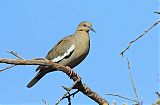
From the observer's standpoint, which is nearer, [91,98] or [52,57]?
[91,98]

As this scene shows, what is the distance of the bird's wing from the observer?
21.7ft

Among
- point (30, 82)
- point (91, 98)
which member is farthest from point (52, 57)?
point (91, 98)

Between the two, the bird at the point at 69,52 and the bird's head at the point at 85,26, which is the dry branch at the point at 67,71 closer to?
the bird at the point at 69,52

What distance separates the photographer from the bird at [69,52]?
6426 millimetres

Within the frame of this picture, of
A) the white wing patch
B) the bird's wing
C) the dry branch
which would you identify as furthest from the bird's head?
the dry branch

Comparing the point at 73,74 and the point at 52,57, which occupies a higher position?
the point at 52,57

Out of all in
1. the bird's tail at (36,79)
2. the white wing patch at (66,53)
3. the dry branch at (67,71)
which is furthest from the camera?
the white wing patch at (66,53)

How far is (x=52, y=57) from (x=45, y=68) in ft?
1.70

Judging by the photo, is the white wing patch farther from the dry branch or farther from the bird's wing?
the dry branch

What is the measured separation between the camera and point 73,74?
5.22 metres

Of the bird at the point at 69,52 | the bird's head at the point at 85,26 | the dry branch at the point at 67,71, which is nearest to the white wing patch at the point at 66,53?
the bird at the point at 69,52

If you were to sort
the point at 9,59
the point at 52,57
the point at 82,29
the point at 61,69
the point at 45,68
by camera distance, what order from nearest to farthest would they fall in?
the point at 9,59, the point at 61,69, the point at 45,68, the point at 52,57, the point at 82,29

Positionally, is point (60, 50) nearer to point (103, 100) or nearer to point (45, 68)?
point (45, 68)

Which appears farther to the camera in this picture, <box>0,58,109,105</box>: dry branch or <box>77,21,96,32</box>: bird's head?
<box>77,21,96,32</box>: bird's head
